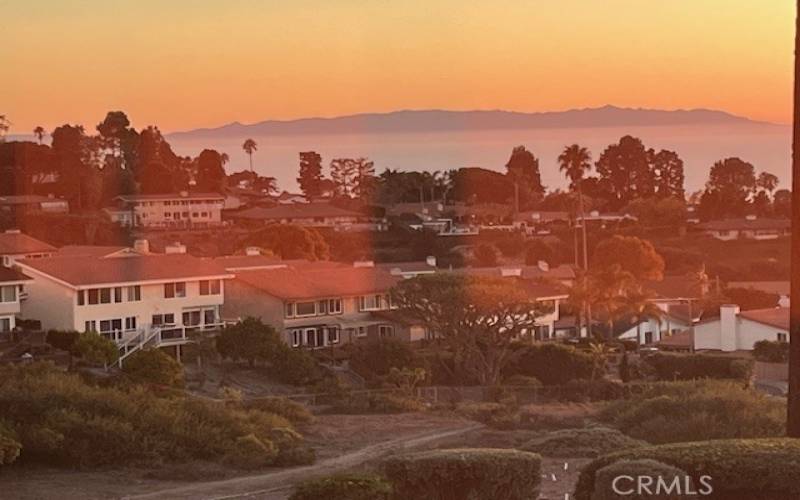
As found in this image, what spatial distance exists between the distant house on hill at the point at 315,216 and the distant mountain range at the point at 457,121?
13.8m

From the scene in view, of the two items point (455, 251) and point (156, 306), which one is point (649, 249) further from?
point (156, 306)

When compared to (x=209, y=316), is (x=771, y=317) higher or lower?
lower

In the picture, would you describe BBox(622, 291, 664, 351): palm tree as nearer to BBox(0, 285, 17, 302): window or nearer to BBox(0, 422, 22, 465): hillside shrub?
BBox(0, 285, 17, 302): window

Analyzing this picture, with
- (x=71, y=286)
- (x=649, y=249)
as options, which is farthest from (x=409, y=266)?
(x=71, y=286)

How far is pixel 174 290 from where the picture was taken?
1455 inches

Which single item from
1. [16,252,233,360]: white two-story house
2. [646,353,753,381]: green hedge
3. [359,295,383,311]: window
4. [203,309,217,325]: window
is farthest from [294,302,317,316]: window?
[646,353,753,381]: green hedge

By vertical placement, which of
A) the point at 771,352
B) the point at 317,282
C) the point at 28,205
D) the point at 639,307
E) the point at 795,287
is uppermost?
the point at 28,205

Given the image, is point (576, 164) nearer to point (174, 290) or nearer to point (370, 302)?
point (370, 302)

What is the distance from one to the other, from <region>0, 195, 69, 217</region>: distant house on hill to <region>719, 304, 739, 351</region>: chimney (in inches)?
988

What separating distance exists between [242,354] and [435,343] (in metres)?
5.32

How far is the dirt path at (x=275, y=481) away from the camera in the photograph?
54.4ft

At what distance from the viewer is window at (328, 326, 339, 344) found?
38.7 m

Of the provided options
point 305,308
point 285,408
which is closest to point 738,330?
point 305,308

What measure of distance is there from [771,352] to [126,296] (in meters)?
13.9
